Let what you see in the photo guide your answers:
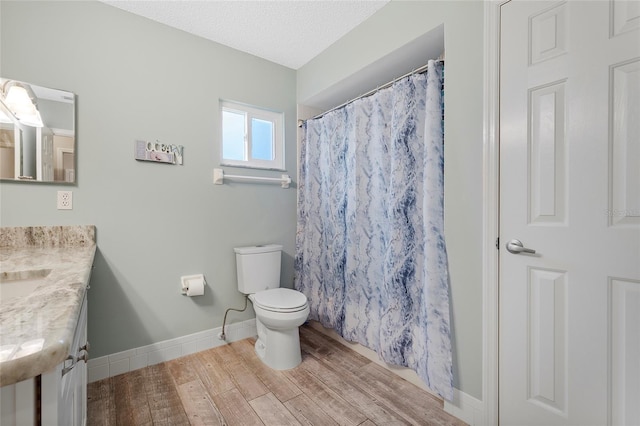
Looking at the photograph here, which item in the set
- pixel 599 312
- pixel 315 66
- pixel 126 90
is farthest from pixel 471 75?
pixel 126 90

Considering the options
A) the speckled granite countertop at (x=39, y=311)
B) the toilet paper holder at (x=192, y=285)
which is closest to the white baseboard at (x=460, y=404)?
the toilet paper holder at (x=192, y=285)

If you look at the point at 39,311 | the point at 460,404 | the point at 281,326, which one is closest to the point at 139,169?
the point at 281,326

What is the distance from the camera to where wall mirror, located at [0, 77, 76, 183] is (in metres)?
1.56

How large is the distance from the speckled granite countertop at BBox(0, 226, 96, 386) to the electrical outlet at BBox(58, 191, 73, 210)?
347mm

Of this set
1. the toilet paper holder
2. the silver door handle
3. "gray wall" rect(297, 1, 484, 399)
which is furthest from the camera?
the toilet paper holder

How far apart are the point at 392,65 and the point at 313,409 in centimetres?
217

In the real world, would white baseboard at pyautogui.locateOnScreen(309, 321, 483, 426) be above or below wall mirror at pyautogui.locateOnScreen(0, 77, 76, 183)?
below

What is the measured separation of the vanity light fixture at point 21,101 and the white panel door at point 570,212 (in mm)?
2455

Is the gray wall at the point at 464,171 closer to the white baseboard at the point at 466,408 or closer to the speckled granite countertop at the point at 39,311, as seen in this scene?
the white baseboard at the point at 466,408

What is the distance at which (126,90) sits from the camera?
1.90m

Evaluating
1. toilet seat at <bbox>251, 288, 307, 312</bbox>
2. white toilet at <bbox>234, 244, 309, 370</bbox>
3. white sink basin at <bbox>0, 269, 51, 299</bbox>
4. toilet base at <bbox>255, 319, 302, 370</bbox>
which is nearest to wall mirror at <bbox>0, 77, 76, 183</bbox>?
white sink basin at <bbox>0, 269, 51, 299</bbox>

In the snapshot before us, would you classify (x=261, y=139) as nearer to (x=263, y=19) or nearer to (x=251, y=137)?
(x=251, y=137)

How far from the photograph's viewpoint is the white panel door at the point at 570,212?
3.39 ft

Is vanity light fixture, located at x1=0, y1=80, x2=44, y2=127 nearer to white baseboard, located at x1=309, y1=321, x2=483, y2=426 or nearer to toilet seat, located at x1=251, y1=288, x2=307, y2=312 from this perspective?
toilet seat, located at x1=251, y1=288, x2=307, y2=312
